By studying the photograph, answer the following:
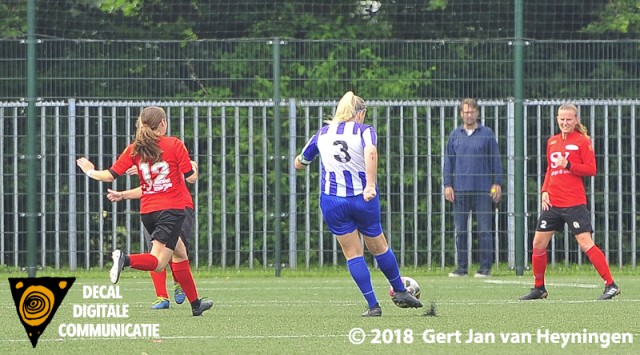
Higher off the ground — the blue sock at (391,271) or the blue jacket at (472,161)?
the blue jacket at (472,161)

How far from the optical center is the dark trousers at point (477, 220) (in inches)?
700

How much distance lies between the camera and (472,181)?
1802 cm

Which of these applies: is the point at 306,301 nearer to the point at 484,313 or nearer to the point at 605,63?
the point at 484,313

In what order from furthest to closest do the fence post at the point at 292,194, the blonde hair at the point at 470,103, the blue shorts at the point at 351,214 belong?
→ the fence post at the point at 292,194 → the blonde hair at the point at 470,103 → the blue shorts at the point at 351,214

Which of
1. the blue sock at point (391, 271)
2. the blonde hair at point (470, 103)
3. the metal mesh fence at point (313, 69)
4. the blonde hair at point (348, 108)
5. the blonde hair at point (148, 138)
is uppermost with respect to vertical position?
the metal mesh fence at point (313, 69)

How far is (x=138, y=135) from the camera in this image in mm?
11734

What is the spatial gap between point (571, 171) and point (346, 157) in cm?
272

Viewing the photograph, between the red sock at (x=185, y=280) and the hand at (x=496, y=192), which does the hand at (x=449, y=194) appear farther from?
the red sock at (x=185, y=280)

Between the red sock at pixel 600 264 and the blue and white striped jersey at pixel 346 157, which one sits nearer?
the blue and white striped jersey at pixel 346 157

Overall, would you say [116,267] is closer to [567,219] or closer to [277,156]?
[567,219]

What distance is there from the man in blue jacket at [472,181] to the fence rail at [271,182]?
48 centimetres

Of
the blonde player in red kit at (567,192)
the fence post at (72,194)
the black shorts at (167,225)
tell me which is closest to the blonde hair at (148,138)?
the black shorts at (167,225)

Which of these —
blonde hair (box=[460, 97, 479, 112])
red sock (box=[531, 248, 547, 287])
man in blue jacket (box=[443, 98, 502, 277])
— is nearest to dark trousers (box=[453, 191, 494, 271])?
man in blue jacket (box=[443, 98, 502, 277])

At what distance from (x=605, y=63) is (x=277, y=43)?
3.65 metres
